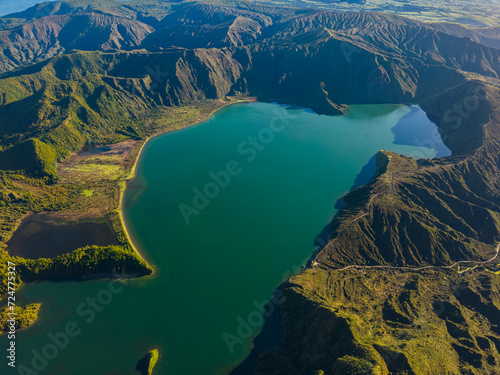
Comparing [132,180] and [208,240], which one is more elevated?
[132,180]

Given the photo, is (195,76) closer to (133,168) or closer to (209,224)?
(133,168)

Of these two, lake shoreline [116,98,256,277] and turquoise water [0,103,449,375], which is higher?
lake shoreline [116,98,256,277]

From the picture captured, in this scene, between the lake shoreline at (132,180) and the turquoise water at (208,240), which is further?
the lake shoreline at (132,180)

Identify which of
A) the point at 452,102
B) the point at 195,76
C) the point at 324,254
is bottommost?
the point at 452,102

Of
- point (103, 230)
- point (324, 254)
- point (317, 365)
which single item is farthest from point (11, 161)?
point (317, 365)

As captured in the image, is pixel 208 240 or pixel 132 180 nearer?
A: pixel 208 240

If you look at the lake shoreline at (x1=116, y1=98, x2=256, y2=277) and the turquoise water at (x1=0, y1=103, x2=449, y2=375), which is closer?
the turquoise water at (x1=0, y1=103, x2=449, y2=375)

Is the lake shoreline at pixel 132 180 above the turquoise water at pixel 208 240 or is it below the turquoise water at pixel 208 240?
above

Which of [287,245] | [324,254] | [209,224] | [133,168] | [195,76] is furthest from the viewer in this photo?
[195,76]
